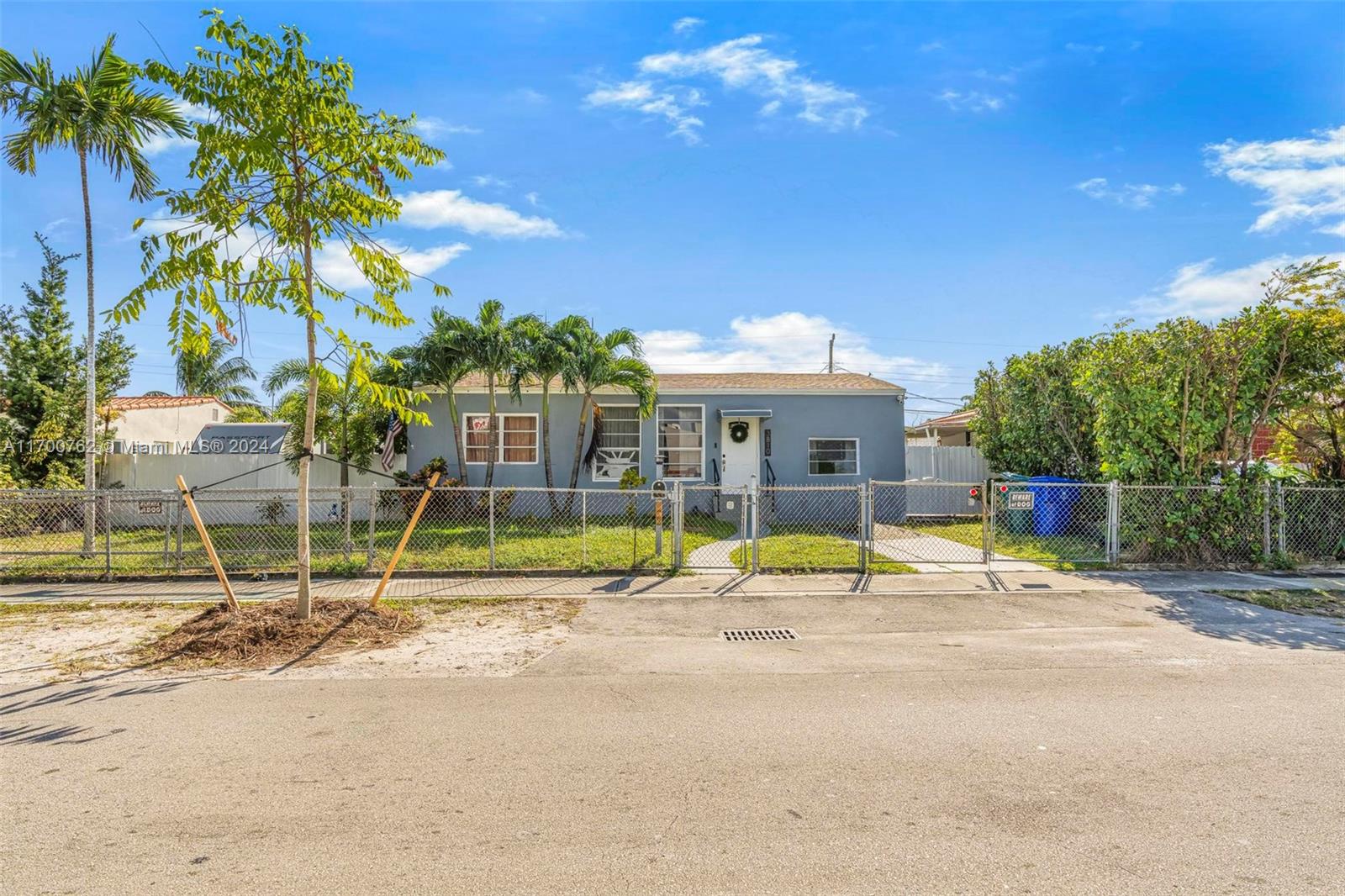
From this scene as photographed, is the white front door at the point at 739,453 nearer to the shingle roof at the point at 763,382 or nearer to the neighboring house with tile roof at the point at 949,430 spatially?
the shingle roof at the point at 763,382

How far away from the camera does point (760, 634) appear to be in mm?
7562

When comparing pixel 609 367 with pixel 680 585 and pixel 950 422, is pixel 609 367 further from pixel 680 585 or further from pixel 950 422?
pixel 950 422

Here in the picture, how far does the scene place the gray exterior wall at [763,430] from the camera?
56.5 feet

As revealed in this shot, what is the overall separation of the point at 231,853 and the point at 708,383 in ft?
50.7

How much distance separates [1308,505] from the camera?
1159 cm

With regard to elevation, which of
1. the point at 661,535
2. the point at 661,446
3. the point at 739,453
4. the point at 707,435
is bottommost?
the point at 661,535

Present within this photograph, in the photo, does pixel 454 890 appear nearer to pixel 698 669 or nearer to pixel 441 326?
pixel 698 669

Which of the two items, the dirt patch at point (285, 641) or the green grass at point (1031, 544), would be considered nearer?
the dirt patch at point (285, 641)

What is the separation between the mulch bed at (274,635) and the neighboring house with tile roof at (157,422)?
12788mm

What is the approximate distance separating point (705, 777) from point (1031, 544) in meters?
11.8

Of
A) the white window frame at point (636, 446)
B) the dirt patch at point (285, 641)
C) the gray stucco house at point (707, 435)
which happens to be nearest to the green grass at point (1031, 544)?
the gray stucco house at point (707, 435)

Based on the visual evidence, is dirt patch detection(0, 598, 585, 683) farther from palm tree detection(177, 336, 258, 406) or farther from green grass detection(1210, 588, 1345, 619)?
palm tree detection(177, 336, 258, 406)

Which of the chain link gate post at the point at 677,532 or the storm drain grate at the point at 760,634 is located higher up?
the chain link gate post at the point at 677,532

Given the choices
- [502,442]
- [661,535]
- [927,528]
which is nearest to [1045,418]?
[927,528]
